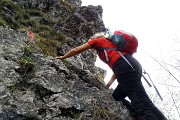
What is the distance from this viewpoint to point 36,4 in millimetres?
13852

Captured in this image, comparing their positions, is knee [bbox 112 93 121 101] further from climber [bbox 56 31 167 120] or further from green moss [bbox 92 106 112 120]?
green moss [bbox 92 106 112 120]

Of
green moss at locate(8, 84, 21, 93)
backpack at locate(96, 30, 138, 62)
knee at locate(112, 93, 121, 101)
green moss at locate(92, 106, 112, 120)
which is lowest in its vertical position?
green moss at locate(8, 84, 21, 93)

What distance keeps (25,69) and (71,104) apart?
1518mm

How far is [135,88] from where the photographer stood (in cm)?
668

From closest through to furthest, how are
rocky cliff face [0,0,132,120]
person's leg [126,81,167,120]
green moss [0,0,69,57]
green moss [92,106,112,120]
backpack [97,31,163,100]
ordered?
rocky cliff face [0,0,132,120]
person's leg [126,81,167,120]
green moss [92,106,112,120]
backpack [97,31,163,100]
green moss [0,0,69,57]

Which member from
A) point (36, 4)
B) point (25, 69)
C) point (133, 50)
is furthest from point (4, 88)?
point (36, 4)

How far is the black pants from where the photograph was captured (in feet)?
21.1

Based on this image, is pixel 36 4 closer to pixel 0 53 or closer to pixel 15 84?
pixel 0 53

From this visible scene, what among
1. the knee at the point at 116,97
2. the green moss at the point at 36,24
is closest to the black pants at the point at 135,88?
the knee at the point at 116,97

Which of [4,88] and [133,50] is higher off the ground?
[133,50]

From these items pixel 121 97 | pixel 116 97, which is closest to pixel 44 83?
pixel 116 97

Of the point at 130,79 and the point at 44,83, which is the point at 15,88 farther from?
the point at 130,79

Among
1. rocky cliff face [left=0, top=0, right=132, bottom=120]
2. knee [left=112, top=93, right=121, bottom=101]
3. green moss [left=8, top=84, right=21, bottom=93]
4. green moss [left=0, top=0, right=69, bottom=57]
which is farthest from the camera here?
green moss [left=0, top=0, right=69, bottom=57]

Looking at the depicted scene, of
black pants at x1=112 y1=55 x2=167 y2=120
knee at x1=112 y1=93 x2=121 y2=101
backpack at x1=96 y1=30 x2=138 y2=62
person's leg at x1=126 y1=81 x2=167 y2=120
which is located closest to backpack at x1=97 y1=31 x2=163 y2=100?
backpack at x1=96 y1=30 x2=138 y2=62
